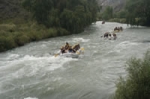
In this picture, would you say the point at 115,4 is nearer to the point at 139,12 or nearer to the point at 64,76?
the point at 139,12

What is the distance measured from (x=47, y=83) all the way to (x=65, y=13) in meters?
22.8

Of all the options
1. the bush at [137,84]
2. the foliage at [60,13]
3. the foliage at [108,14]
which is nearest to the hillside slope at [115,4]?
the foliage at [108,14]

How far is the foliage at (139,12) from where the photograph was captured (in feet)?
142

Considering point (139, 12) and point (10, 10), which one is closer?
point (139, 12)

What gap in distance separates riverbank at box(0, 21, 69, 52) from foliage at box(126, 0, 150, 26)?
16766mm

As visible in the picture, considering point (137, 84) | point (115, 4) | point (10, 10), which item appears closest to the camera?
point (137, 84)

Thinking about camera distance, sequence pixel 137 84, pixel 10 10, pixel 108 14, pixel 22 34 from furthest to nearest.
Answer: pixel 108 14 → pixel 10 10 → pixel 22 34 → pixel 137 84

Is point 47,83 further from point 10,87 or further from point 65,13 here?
point 65,13

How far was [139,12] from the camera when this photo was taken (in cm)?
4388

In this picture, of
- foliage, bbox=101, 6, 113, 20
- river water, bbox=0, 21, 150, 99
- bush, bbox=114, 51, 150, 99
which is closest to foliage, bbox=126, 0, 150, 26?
river water, bbox=0, 21, 150, 99

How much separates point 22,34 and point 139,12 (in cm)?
2632

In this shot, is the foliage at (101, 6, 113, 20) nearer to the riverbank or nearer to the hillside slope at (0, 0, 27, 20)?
the hillside slope at (0, 0, 27, 20)

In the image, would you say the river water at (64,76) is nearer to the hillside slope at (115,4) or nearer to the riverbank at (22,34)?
the riverbank at (22,34)

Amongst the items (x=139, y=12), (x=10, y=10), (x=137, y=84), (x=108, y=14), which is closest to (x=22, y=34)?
(x=10, y=10)
